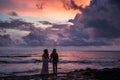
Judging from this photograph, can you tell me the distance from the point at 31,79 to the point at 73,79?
11.0ft

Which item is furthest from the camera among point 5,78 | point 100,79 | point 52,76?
point 100,79

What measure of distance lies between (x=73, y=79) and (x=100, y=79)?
261 cm

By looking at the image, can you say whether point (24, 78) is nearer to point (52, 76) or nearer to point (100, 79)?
point (52, 76)

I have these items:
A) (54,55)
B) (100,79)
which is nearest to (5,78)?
(54,55)

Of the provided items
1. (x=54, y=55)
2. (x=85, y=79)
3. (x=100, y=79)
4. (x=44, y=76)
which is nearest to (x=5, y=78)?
(x=44, y=76)

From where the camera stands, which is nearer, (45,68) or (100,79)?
(45,68)

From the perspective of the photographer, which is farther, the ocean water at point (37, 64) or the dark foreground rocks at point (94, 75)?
the ocean water at point (37, 64)

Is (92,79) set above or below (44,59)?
below

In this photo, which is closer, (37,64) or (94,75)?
(94,75)

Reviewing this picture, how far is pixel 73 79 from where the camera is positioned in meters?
23.4

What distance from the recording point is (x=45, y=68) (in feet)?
72.6

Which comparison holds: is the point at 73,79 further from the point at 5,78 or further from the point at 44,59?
the point at 5,78

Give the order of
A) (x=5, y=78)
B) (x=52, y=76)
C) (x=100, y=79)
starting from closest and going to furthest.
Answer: (x=5, y=78), (x=52, y=76), (x=100, y=79)

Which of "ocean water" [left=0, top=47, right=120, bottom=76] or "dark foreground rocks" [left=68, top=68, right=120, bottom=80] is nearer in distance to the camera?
"dark foreground rocks" [left=68, top=68, right=120, bottom=80]
